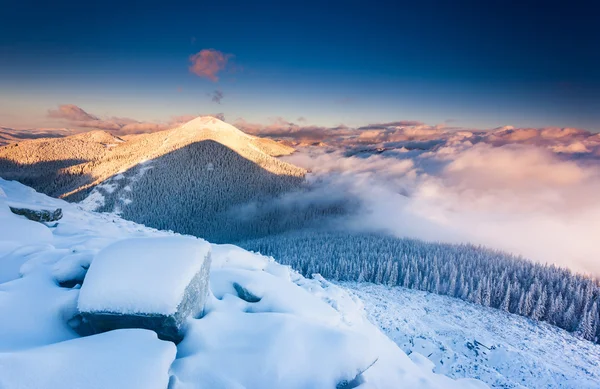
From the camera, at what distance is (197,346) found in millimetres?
7098

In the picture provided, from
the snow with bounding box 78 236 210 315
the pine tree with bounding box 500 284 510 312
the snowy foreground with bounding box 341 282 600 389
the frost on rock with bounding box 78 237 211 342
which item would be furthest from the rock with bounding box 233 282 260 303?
the pine tree with bounding box 500 284 510 312

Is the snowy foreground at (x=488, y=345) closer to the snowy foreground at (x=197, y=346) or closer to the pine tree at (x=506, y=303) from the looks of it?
the pine tree at (x=506, y=303)

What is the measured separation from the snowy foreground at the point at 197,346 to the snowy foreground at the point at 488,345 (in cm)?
2217

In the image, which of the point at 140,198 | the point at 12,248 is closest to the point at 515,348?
the point at 12,248

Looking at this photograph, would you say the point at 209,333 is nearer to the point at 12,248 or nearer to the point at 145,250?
the point at 145,250

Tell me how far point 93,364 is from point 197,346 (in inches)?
90.0

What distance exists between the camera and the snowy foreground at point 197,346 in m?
5.23

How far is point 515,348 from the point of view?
38.5 metres

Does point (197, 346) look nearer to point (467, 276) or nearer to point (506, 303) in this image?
point (506, 303)

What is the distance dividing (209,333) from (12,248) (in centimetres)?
→ 1056

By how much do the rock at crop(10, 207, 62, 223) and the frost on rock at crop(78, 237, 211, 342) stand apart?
49.6 ft

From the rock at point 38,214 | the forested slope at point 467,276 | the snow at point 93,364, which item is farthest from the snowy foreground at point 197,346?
the forested slope at point 467,276

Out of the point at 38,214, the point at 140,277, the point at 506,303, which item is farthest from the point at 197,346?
the point at 506,303

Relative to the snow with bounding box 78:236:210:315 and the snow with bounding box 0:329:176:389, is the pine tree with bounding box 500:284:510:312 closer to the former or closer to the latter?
the snow with bounding box 78:236:210:315
